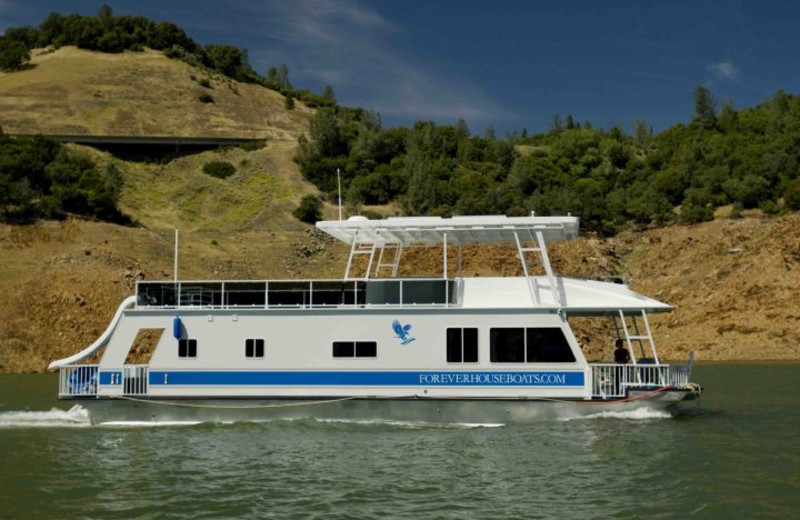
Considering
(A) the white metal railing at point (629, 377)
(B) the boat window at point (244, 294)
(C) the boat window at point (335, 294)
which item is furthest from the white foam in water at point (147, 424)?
(A) the white metal railing at point (629, 377)

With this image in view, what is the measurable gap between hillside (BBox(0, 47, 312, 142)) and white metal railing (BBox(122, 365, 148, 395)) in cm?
5662

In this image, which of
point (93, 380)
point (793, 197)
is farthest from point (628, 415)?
point (793, 197)

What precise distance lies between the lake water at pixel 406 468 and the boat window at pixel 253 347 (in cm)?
171

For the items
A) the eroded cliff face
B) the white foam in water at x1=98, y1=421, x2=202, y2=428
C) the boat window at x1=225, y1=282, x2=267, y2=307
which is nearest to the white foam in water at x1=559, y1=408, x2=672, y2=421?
the boat window at x1=225, y1=282, x2=267, y2=307

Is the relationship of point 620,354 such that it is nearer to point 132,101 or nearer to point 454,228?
point 454,228

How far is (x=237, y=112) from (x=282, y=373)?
227 feet

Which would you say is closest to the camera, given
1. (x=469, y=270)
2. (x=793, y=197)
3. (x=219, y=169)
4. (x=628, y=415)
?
(x=628, y=415)

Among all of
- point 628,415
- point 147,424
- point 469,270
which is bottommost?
point 147,424

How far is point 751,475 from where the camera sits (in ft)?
49.6

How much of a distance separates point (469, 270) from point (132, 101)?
44.2 meters

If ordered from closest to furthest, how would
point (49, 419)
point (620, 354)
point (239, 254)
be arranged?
point (620, 354) < point (49, 419) < point (239, 254)

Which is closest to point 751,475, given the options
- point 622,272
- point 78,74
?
point 622,272

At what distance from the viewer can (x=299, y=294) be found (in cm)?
2098

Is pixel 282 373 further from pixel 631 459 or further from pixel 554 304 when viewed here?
pixel 631 459
